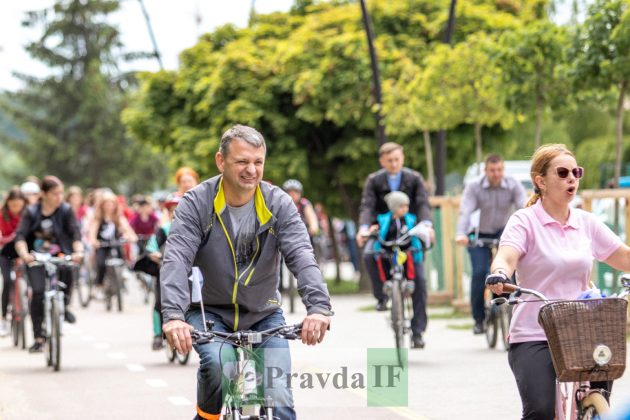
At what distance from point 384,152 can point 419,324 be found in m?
1.57

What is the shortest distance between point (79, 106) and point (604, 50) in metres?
45.7

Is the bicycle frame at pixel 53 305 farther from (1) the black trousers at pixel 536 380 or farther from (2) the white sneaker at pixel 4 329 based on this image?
(1) the black trousers at pixel 536 380

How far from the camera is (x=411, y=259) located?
40.4ft

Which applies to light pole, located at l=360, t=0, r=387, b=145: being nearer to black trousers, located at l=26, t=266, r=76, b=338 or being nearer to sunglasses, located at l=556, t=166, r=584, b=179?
black trousers, located at l=26, t=266, r=76, b=338

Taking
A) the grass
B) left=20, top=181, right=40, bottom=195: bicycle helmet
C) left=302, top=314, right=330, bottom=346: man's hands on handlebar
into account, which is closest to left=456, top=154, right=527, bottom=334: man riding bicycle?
left=20, top=181, right=40, bottom=195: bicycle helmet

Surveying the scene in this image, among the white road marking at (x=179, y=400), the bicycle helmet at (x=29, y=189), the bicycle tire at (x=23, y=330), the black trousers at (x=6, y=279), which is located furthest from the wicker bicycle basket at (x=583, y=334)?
the bicycle helmet at (x=29, y=189)

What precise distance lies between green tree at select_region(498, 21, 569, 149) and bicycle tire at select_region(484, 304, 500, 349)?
3510 mm

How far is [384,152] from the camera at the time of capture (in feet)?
41.0

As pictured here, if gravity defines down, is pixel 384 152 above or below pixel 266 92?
below

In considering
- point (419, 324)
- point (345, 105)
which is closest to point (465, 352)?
point (419, 324)

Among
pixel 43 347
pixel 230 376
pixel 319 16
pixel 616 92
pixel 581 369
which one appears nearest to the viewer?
pixel 581 369

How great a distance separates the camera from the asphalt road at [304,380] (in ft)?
31.7

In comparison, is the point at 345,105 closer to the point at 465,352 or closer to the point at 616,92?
the point at 616,92

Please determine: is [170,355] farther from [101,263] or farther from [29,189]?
[101,263]
